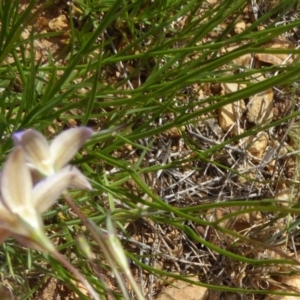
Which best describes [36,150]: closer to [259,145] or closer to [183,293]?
[183,293]

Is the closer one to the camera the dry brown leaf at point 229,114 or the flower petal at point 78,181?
the flower petal at point 78,181

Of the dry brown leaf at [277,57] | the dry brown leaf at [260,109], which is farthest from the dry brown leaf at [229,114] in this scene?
the dry brown leaf at [277,57]

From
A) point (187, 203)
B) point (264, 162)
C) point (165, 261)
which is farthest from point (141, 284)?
point (264, 162)

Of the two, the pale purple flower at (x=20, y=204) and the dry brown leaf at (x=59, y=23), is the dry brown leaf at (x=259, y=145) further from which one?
the pale purple flower at (x=20, y=204)

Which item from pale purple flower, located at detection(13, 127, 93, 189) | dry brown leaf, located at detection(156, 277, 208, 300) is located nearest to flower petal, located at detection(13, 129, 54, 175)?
pale purple flower, located at detection(13, 127, 93, 189)

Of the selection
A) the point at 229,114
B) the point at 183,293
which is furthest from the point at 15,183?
the point at 229,114

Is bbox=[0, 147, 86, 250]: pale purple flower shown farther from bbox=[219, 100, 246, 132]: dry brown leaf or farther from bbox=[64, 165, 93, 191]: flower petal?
bbox=[219, 100, 246, 132]: dry brown leaf

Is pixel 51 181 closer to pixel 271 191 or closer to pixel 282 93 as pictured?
pixel 271 191
